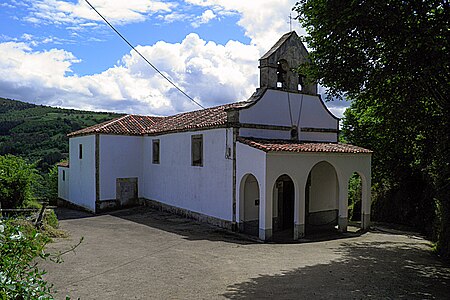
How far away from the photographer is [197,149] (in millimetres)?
17922

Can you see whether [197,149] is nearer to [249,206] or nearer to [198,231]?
[249,206]

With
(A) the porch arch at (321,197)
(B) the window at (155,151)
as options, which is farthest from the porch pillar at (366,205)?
(B) the window at (155,151)

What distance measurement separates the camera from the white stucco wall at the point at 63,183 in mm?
25172

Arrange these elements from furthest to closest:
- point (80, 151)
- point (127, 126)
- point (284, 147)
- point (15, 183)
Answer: point (80, 151) → point (127, 126) → point (15, 183) → point (284, 147)

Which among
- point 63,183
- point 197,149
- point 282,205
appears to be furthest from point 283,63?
point 63,183

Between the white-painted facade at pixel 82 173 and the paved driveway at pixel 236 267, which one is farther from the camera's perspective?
the white-painted facade at pixel 82 173

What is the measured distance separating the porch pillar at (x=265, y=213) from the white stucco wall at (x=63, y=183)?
1578 centimetres

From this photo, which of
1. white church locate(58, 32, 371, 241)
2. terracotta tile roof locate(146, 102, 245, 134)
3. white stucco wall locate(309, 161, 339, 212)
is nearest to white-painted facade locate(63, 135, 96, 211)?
white church locate(58, 32, 371, 241)

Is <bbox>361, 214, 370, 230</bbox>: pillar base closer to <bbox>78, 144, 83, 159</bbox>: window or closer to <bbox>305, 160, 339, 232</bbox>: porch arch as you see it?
→ <bbox>305, 160, 339, 232</bbox>: porch arch

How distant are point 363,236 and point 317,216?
310 centimetres

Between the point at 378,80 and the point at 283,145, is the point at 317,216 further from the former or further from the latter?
the point at 378,80

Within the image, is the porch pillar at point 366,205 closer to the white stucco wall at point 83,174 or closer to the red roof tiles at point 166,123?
the red roof tiles at point 166,123

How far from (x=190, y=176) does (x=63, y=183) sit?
11994mm

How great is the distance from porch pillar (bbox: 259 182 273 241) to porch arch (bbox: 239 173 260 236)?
1.29 meters
